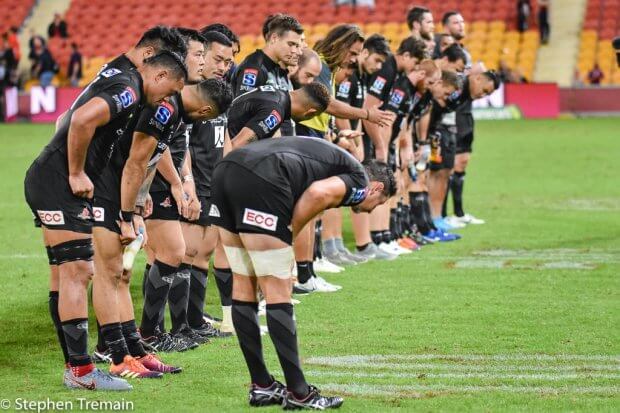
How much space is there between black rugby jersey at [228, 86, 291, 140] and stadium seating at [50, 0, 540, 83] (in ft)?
85.9

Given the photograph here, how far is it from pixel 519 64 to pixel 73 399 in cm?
2942

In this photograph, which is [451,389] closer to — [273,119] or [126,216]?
[126,216]

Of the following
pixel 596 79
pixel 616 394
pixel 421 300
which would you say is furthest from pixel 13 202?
pixel 596 79

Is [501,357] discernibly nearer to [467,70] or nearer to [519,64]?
[467,70]

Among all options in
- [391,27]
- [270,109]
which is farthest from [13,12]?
[270,109]

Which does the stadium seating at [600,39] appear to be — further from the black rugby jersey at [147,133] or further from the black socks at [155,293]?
the black rugby jersey at [147,133]

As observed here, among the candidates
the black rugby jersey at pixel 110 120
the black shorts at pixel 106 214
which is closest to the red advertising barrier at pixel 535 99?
the black shorts at pixel 106 214

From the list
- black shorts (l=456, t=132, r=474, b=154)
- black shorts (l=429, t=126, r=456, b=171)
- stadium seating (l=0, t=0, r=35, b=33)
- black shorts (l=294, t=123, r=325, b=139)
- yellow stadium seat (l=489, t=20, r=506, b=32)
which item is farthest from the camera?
stadium seating (l=0, t=0, r=35, b=33)

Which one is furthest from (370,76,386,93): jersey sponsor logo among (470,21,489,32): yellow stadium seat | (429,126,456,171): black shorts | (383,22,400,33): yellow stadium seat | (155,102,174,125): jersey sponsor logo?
(470,21,489,32): yellow stadium seat

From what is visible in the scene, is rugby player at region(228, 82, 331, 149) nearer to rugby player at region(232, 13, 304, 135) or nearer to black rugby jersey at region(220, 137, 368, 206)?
rugby player at region(232, 13, 304, 135)

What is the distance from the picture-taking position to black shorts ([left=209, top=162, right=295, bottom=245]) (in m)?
6.41

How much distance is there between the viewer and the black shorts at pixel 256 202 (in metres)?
6.41

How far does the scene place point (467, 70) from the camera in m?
15.9

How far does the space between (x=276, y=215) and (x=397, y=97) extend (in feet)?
21.4
